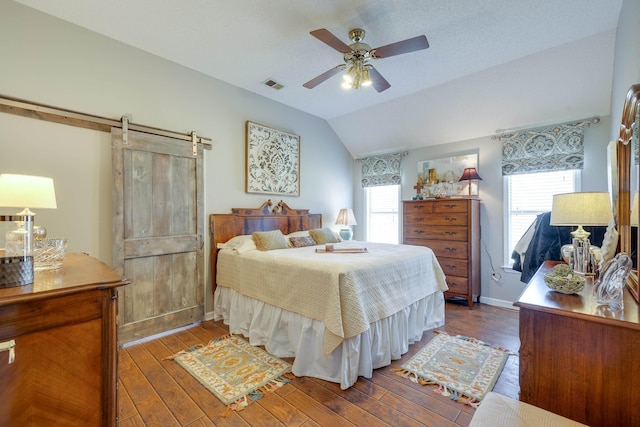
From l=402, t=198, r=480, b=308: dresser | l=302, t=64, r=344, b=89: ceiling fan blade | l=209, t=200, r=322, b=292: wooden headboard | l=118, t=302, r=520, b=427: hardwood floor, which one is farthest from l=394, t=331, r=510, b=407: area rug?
l=302, t=64, r=344, b=89: ceiling fan blade

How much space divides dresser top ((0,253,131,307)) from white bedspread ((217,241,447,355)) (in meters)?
1.35

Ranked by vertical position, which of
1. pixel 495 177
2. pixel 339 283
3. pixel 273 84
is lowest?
pixel 339 283

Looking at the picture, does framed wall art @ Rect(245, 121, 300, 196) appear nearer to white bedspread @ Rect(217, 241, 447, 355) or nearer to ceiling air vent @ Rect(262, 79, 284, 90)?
ceiling air vent @ Rect(262, 79, 284, 90)

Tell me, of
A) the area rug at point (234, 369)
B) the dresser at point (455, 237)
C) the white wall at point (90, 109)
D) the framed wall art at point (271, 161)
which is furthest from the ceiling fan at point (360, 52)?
the area rug at point (234, 369)

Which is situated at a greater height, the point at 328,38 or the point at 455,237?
the point at 328,38

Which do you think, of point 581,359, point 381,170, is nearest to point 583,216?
point 581,359

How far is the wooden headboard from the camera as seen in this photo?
343cm

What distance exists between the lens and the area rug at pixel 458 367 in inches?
79.1

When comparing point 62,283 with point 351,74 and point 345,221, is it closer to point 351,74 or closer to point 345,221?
point 351,74

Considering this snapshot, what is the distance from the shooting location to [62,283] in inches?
40.3

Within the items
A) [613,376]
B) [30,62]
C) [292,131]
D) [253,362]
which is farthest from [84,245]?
[613,376]

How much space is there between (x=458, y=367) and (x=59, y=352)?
8.34ft

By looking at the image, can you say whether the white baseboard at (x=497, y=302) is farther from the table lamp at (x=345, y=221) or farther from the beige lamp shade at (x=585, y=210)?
the beige lamp shade at (x=585, y=210)

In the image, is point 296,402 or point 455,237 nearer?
point 296,402
